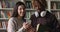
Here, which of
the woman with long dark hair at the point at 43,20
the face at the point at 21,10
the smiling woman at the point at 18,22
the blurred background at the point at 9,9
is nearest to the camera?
the smiling woman at the point at 18,22

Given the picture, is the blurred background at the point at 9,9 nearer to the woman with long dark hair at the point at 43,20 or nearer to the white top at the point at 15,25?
the woman with long dark hair at the point at 43,20

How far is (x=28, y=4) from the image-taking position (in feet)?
11.6

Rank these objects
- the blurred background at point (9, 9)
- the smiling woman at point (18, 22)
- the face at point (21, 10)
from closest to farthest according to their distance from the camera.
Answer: the smiling woman at point (18, 22) → the face at point (21, 10) → the blurred background at point (9, 9)

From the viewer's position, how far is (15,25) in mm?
1826

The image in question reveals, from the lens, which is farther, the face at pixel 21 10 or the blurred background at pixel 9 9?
the blurred background at pixel 9 9

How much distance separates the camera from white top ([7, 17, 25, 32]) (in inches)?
70.3

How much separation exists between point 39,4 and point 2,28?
4.83 feet

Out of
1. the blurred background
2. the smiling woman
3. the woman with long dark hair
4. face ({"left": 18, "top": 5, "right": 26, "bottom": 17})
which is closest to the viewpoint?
the smiling woman

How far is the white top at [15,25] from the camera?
179 cm

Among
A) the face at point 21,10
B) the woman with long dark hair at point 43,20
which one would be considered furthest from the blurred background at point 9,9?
the face at point 21,10

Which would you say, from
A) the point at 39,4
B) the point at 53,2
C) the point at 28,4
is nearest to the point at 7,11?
the point at 28,4

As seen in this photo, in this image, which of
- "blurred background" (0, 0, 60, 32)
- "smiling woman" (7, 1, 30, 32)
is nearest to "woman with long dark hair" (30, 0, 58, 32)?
"smiling woman" (7, 1, 30, 32)

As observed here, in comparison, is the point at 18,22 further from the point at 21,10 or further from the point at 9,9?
the point at 9,9

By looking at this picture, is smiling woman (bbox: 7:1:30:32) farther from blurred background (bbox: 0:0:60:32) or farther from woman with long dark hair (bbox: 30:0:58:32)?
blurred background (bbox: 0:0:60:32)
